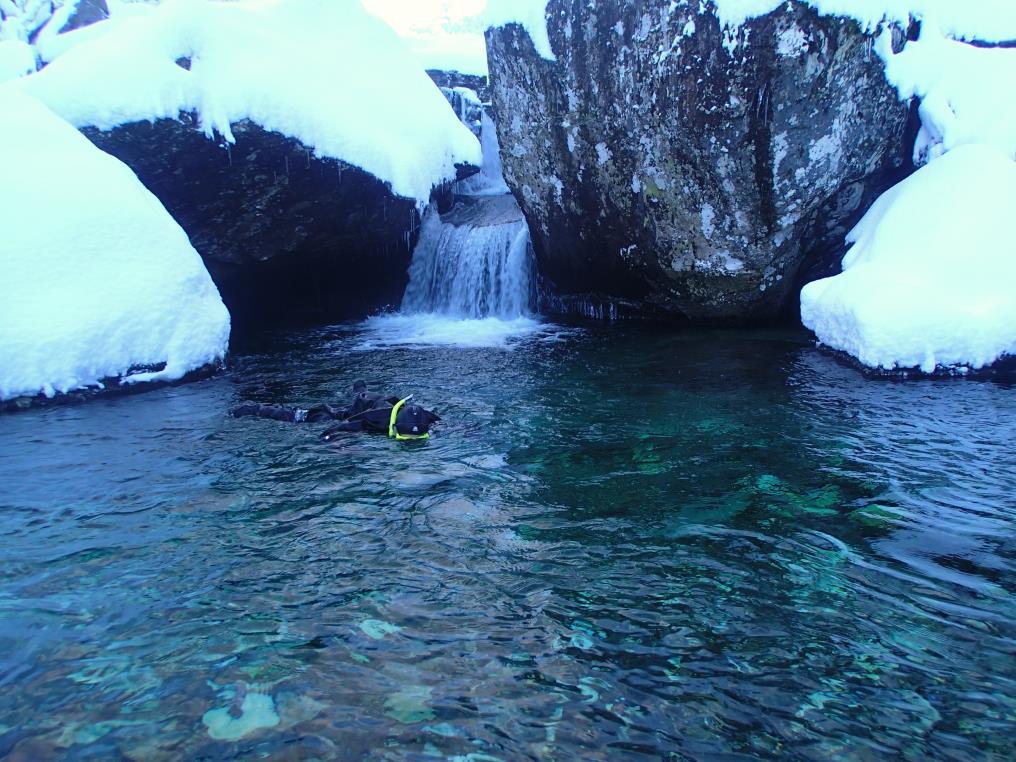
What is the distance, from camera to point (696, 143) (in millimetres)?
10062

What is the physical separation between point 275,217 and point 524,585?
35.1 feet

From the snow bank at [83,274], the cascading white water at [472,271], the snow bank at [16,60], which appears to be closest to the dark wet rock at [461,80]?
the cascading white water at [472,271]

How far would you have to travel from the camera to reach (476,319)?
14.4 meters

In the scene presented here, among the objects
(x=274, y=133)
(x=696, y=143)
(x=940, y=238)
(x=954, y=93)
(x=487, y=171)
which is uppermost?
(x=487, y=171)

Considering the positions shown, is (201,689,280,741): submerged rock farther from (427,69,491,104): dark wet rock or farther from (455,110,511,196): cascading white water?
(427,69,491,104): dark wet rock

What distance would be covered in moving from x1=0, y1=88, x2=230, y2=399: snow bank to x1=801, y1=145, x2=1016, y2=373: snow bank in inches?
343

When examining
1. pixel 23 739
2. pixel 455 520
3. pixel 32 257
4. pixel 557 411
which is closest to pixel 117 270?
pixel 32 257

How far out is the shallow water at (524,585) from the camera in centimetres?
288

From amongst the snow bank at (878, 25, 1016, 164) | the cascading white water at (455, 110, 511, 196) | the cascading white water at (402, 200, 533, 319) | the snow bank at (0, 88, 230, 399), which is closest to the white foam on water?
the cascading white water at (402, 200, 533, 319)

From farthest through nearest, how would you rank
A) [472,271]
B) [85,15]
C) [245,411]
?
[85,15] → [472,271] → [245,411]

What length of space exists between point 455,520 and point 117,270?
274 inches

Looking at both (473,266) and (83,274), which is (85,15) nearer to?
(473,266)

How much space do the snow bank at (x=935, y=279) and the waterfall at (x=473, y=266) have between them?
20.1 ft

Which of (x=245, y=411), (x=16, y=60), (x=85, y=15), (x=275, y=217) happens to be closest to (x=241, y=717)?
(x=245, y=411)
